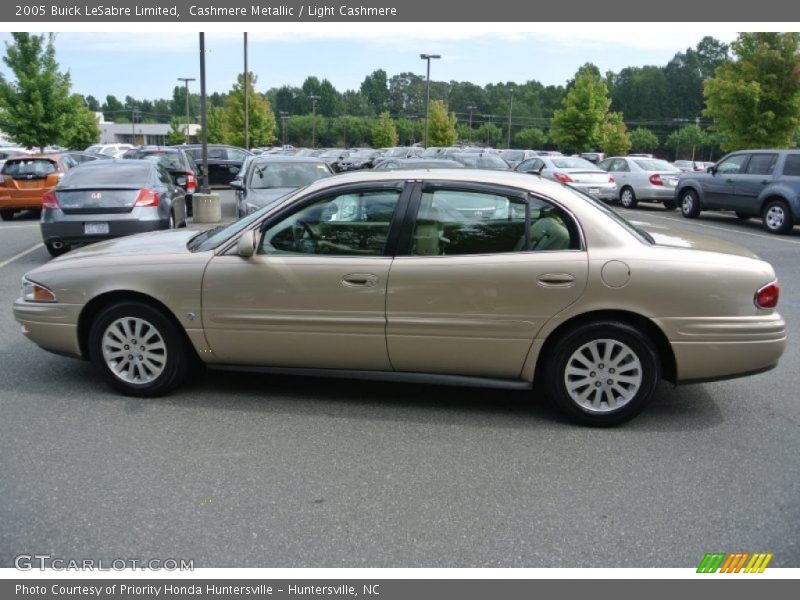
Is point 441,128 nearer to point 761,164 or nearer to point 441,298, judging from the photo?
point 761,164

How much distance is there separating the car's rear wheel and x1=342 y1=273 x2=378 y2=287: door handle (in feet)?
50.5

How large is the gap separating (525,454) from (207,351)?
2266 millimetres

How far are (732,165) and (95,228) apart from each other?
13835mm

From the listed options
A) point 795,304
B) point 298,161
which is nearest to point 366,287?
point 795,304

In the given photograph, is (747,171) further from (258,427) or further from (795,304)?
(258,427)

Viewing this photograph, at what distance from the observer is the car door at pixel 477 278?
4535 mm

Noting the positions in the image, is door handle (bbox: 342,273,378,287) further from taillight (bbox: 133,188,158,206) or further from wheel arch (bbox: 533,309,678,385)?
taillight (bbox: 133,188,158,206)

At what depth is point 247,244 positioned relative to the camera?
15.6 feet

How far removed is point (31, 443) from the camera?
4.30 m

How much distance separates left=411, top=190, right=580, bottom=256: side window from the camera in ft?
15.3

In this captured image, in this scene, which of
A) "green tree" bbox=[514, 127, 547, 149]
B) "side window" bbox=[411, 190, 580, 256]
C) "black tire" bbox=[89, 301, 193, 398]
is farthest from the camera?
"green tree" bbox=[514, 127, 547, 149]

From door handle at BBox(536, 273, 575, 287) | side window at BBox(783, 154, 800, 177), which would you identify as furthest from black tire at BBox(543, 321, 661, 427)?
side window at BBox(783, 154, 800, 177)

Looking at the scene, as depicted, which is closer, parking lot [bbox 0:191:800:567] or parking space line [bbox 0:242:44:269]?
parking lot [bbox 0:191:800:567]

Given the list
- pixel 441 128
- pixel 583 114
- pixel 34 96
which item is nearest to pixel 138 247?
pixel 34 96
